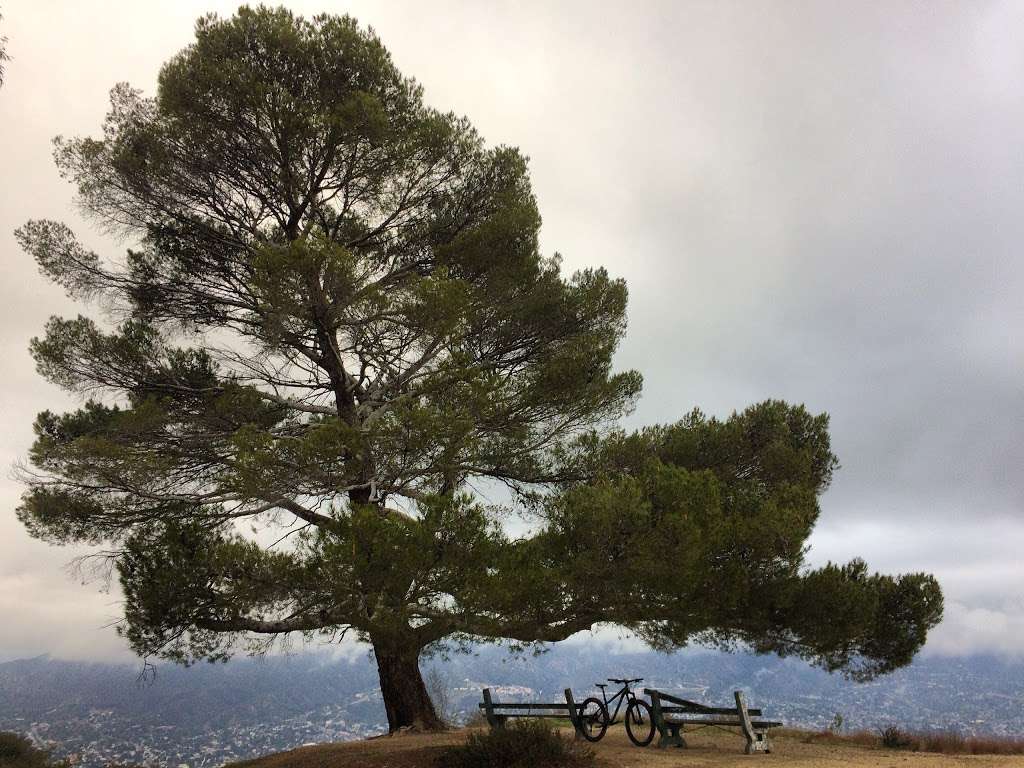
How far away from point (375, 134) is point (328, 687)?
7780 inches

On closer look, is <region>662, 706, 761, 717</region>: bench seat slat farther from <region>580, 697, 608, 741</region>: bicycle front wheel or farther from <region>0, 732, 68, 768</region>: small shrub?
<region>0, 732, 68, 768</region>: small shrub

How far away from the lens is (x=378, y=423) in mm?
9117

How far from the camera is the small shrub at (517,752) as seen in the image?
7805mm

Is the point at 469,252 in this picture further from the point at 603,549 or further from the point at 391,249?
the point at 603,549

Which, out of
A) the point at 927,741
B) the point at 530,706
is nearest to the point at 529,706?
the point at 530,706

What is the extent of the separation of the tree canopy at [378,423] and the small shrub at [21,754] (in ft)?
20.6

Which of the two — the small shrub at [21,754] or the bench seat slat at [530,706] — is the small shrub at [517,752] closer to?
the bench seat slat at [530,706]

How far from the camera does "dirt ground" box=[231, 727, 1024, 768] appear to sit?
8.38 m

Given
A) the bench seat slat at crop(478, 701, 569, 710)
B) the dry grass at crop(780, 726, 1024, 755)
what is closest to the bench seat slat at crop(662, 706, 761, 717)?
the bench seat slat at crop(478, 701, 569, 710)

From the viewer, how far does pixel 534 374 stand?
38.0ft

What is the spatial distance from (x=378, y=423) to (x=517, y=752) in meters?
4.40

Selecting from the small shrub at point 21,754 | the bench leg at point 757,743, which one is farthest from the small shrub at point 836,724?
the small shrub at point 21,754

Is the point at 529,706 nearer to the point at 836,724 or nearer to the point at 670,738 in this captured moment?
the point at 670,738

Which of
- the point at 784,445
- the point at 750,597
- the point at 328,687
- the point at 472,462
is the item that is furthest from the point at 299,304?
the point at 328,687
